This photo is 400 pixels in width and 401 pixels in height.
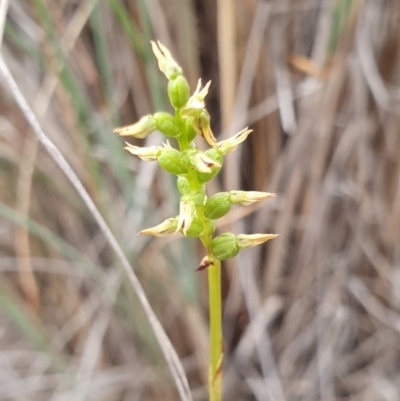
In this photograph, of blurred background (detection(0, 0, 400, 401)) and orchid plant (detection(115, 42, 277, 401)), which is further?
blurred background (detection(0, 0, 400, 401))

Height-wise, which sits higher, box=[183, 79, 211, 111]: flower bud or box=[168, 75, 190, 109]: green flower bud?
box=[168, 75, 190, 109]: green flower bud

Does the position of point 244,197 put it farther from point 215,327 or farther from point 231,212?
point 231,212

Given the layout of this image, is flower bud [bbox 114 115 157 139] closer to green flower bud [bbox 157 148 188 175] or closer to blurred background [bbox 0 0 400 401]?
green flower bud [bbox 157 148 188 175]

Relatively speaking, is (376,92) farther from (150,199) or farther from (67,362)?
(67,362)

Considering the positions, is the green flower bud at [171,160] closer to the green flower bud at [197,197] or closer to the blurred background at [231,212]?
the green flower bud at [197,197]

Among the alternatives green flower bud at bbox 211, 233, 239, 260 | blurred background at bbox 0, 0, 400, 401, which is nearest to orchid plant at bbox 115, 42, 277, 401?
green flower bud at bbox 211, 233, 239, 260

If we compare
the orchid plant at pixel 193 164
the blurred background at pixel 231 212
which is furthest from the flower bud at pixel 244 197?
the blurred background at pixel 231 212

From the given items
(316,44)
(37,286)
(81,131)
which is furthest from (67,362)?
(316,44)
